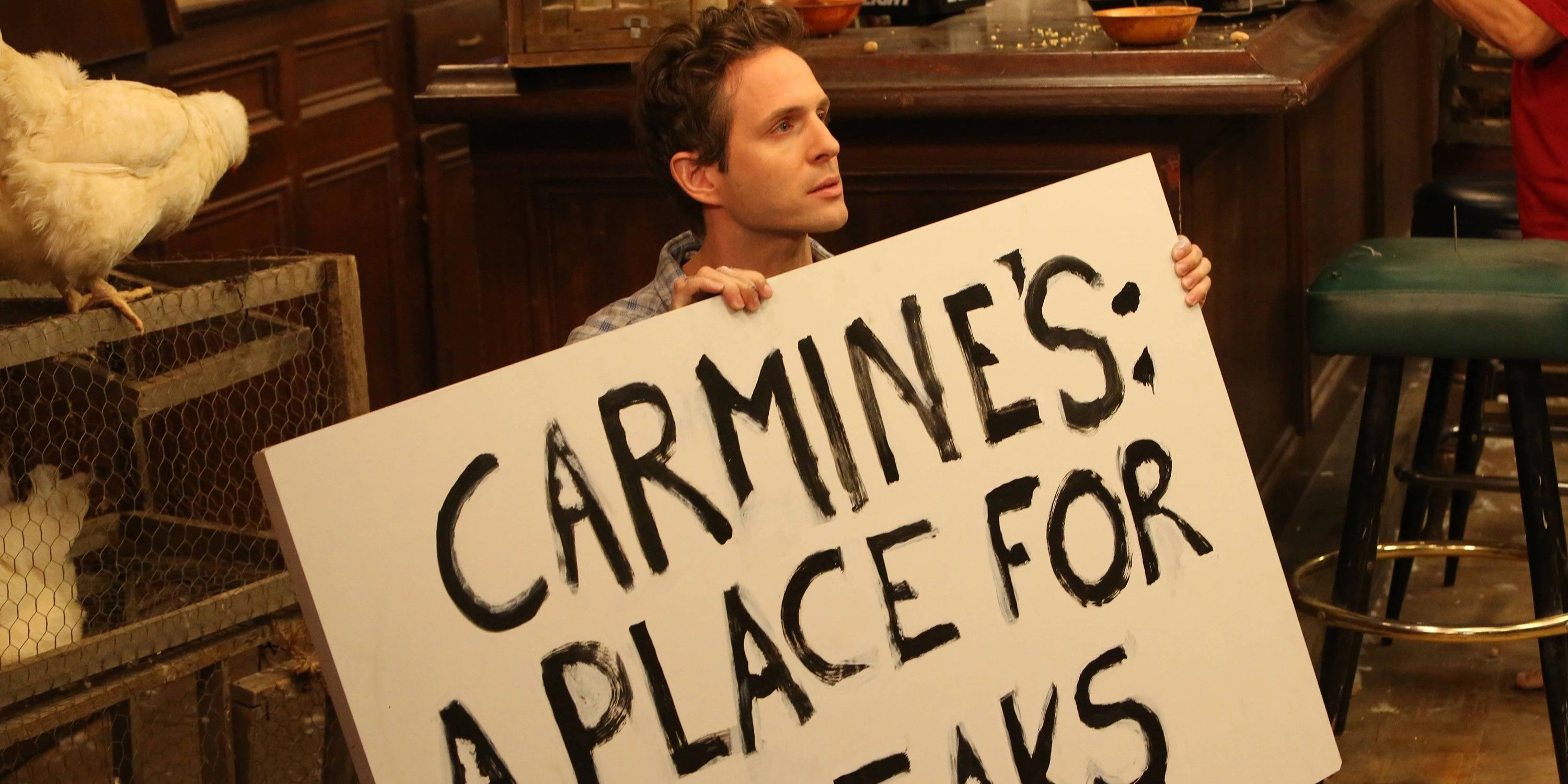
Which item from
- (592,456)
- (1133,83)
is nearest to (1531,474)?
(1133,83)

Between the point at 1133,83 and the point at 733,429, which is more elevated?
the point at 1133,83

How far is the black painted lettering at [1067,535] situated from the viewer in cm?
151

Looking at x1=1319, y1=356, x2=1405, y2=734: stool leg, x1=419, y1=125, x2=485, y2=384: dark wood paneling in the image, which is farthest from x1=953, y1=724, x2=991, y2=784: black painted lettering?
x1=419, y1=125, x2=485, y2=384: dark wood paneling

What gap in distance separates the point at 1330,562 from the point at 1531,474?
1.34ft

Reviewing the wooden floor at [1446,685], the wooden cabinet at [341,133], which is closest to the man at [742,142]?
the wooden cabinet at [341,133]

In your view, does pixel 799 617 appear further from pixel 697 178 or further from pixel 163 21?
pixel 163 21

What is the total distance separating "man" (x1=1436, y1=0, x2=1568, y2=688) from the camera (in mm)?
2365

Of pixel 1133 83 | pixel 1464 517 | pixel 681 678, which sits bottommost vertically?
pixel 1464 517

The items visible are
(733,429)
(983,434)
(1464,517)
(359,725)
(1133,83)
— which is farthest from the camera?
(1464,517)

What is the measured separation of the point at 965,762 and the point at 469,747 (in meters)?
0.44

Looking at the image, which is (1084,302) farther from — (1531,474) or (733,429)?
(1531,474)

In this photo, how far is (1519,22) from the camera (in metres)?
2.37

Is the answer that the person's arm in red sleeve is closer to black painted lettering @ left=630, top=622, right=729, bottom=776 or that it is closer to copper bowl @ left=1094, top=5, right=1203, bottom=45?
copper bowl @ left=1094, top=5, right=1203, bottom=45

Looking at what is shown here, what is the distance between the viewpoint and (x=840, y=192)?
5.57 feet
